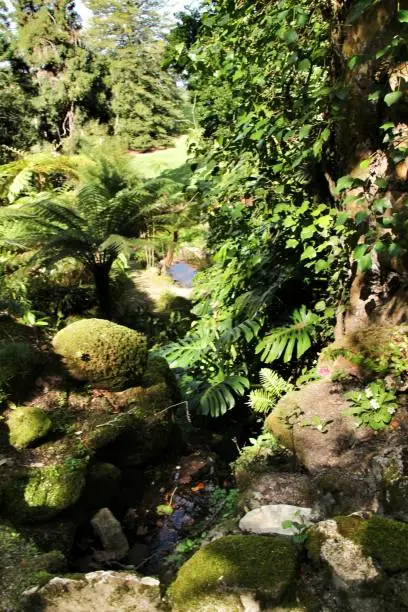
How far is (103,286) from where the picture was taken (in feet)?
16.1

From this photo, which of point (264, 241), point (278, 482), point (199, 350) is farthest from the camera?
point (199, 350)

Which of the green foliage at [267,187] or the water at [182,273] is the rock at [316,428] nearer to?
the green foliage at [267,187]

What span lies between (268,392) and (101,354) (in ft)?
4.04

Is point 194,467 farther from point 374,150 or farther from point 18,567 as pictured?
point 374,150

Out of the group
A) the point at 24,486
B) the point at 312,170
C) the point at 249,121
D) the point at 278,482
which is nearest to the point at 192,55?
the point at 249,121

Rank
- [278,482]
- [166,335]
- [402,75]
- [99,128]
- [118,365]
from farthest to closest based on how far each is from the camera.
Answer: [99,128] → [166,335] → [118,365] → [278,482] → [402,75]

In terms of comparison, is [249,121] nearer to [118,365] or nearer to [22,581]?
[118,365]

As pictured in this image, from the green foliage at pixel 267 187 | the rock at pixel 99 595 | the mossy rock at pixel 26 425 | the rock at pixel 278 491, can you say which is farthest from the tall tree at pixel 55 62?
the rock at pixel 99 595

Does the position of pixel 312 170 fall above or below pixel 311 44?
below

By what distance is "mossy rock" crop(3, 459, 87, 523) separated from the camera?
2432mm

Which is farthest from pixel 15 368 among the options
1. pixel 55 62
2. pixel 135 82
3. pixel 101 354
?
pixel 135 82

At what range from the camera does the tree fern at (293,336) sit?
2855 millimetres

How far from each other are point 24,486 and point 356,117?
102 inches

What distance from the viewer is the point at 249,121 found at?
2545 millimetres
